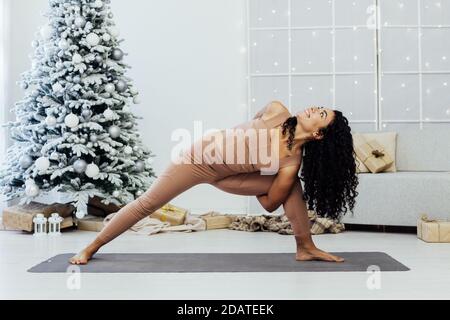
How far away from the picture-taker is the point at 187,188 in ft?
10.4

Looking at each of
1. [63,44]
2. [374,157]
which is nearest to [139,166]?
[63,44]

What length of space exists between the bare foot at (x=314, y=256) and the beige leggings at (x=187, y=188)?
21 centimetres

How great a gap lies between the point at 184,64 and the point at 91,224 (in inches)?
77.7

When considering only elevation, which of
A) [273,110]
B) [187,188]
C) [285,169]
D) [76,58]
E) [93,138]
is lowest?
[187,188]

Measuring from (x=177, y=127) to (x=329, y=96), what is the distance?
5.09 ft

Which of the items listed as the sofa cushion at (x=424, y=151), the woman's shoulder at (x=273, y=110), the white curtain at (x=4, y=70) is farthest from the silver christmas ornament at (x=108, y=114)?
the sofa cushion at (x=424, y=151)

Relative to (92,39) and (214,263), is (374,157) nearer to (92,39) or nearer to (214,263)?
(214,263)

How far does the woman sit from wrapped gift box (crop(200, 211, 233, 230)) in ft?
6.07

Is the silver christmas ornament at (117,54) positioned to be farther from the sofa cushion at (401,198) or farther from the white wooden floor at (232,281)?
the sofa cushion at (401,198)

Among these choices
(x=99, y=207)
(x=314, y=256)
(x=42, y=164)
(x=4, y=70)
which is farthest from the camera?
(x=4, y=70)

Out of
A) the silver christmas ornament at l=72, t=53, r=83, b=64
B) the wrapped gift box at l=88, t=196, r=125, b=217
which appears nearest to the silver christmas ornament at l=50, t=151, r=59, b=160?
the wrapped gift box at l=88, t=196, r=125, b=217

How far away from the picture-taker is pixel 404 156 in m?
5.20

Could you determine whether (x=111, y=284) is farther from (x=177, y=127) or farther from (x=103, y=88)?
(x=177, y=127)

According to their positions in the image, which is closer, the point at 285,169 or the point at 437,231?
the point at 285,169
